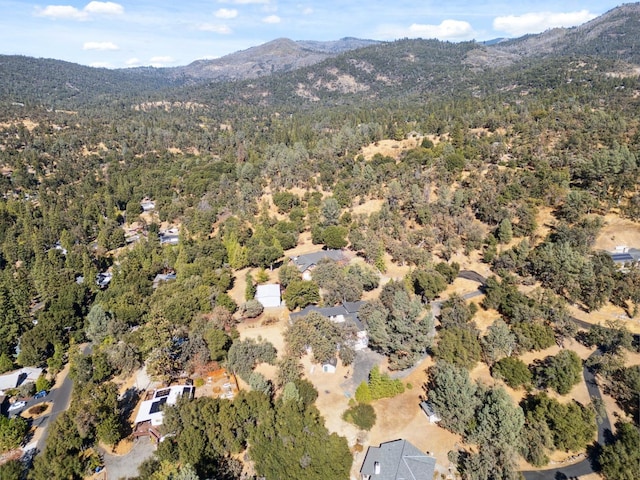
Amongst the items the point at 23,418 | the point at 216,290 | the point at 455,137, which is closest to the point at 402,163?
the point at 455,137

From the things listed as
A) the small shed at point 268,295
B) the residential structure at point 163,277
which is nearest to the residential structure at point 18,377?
the residential structure at point 163,277

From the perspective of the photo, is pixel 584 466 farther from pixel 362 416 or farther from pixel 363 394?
pixel 363 394

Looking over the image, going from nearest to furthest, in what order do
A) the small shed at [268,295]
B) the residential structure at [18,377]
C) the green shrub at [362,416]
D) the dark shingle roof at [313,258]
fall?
1. the green shrub at [362,416]
2. the residential structure at [18,377]
3. the small shed at [268,295]
4. the dark shingle roof at [313,258]

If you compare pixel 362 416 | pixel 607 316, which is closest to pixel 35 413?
pixel 362 416

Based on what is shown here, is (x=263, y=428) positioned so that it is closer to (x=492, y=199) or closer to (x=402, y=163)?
(x=492, y=199)

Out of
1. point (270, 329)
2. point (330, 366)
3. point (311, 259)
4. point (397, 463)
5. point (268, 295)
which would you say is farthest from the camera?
point (311, 259)

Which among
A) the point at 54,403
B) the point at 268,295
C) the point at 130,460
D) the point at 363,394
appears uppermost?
the point at 363,394

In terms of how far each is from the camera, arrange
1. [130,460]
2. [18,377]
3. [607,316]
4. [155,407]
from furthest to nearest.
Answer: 1. [607,316]
2. [18,377]
3. [155,407]
4. [130,460]

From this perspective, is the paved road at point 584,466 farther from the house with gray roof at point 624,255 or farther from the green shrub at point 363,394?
the house with gray roof at point 624,255
